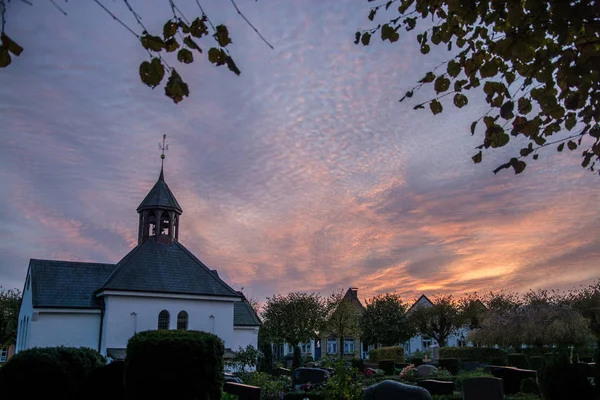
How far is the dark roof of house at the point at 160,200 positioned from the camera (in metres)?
35.8

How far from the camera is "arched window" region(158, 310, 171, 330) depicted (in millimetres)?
31730

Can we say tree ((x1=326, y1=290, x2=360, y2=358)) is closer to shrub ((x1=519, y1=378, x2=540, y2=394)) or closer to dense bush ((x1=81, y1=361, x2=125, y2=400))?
shrub ((x1=519, y1=378, x2=540, y2=394))

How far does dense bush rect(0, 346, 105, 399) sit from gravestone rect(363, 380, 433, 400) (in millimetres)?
6822

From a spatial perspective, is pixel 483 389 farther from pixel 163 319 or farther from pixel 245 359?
pixel 163 319

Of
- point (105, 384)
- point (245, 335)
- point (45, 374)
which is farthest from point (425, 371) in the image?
point (45, 374)

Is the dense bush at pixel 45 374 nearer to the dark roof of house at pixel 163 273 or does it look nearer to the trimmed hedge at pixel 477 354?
the dark roof of house at pixel 163 273

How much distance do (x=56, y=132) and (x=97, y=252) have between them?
2380cm

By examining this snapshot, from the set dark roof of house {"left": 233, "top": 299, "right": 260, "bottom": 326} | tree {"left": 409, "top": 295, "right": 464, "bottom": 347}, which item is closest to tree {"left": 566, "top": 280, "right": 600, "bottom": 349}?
tree {"left": 409, "top": 295, "right": 464, "bottom": 347}

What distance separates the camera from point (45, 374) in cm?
1098

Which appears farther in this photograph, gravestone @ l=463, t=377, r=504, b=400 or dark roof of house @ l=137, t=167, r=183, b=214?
dark roof of house @ l=137, t=167, r=183, b=214

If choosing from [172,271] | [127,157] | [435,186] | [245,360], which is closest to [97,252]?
[172,271]

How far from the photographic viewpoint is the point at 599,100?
6.21 metres

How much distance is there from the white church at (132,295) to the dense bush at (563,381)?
23.1 m

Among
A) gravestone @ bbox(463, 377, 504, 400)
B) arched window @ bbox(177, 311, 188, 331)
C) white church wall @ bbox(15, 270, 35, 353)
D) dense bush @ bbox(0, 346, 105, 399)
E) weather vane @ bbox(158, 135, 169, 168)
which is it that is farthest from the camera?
weather vane @ bbox(158, 135, 169, 168)
